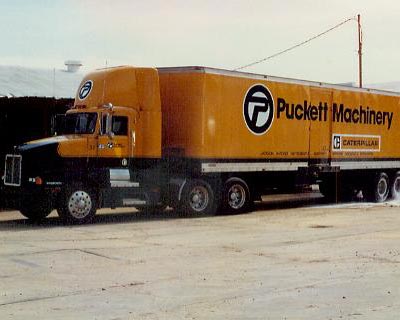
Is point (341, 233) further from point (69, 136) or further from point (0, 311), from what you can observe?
point (0, 311)

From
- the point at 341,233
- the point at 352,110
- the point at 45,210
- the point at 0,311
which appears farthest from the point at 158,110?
the point at 0,311

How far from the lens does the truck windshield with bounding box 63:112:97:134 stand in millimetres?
18094

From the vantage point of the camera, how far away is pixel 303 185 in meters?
22.5

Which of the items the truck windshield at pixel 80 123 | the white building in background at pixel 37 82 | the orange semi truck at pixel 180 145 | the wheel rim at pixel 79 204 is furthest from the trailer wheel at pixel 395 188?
the white building in background at pixel 37 82

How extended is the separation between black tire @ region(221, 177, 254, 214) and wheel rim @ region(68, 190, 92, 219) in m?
3.90

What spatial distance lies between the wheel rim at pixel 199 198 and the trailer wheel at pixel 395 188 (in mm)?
8367

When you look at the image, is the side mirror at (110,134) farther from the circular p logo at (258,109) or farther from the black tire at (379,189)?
the black tire at (379,189)

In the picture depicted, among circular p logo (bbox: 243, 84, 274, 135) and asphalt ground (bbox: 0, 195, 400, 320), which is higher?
circular p logo (bbox: 243, 84, 274, 135)

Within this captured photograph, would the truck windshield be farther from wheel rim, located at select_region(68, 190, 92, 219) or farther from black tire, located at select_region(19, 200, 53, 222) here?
black tire, located at select_region(19, 200, 53, 222)

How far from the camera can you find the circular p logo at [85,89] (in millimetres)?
18875

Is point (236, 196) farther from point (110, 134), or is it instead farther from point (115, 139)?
point (110, 134)

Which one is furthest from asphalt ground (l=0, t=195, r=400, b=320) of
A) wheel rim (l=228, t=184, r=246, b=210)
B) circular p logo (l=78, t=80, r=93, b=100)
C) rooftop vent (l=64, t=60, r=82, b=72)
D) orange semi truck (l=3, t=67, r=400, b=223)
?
rooftop vent (l=64, t=60, r=82, b=72)

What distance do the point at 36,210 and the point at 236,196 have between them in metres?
5.34

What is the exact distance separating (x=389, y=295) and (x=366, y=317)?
1.28 m
